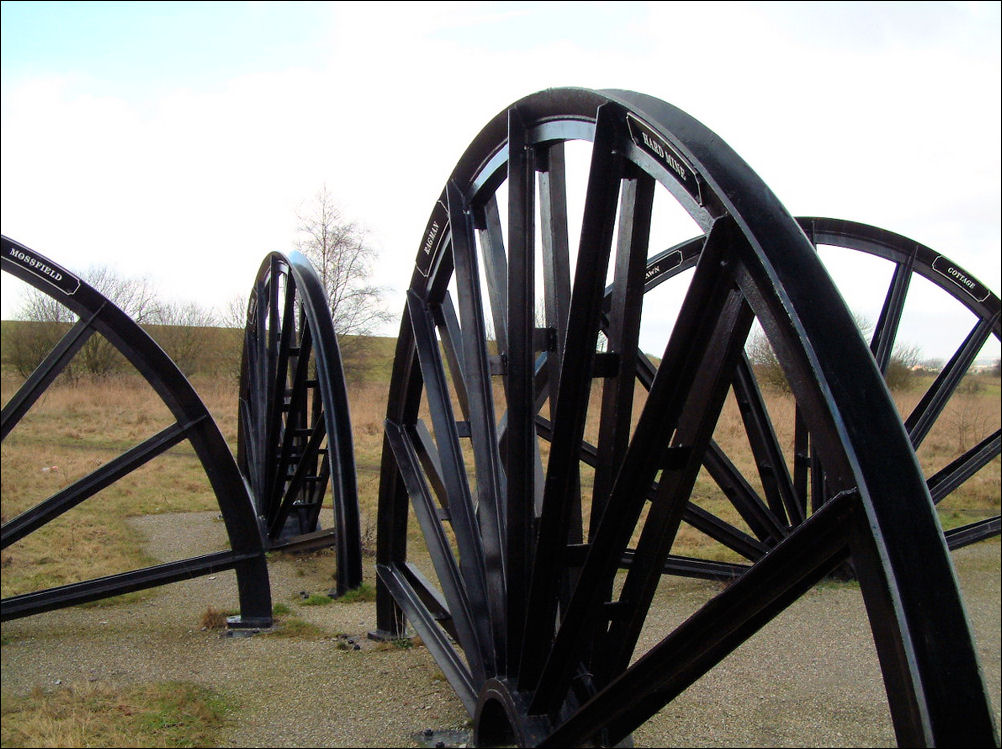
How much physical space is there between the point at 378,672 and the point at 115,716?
183 cm

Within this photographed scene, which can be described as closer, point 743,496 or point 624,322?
point 624,322

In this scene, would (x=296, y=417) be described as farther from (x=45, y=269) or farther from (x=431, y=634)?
(x=431, y=634)

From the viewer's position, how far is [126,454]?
24.8 feet

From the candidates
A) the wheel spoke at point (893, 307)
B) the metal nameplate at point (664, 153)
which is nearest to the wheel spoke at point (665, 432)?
the metal nameplate at point (664, 153)

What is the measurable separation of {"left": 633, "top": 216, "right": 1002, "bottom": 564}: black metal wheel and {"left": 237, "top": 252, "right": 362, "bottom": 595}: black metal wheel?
3.41m

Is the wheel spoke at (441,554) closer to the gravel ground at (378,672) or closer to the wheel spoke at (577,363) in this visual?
the gravel ground at (378,672)

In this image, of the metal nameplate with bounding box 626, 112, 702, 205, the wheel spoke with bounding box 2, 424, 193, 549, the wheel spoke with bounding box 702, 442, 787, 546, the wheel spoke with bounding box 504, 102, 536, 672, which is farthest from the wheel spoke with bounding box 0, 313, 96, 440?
the wheel spoke with bounding box 702, 442, 787, 546

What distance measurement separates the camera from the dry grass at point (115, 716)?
5.50 metres

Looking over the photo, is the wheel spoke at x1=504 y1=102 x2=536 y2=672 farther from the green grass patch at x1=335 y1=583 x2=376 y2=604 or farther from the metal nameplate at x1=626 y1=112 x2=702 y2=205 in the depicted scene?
the green grass patch at x1=335 y1=583 x2=376 y2=604

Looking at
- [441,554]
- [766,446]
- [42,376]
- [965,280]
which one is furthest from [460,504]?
[965,280]

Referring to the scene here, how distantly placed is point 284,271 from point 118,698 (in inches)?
255

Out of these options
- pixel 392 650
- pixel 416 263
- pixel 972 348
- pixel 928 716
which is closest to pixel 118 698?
pixel 392 650

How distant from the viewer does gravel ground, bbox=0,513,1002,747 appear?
5.74m

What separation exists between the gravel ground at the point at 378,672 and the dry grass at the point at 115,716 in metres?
0.21
